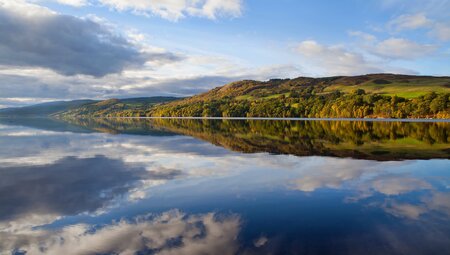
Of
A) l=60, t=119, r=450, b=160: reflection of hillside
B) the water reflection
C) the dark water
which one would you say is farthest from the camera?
l=60, t=119, r=450, b=160: reflection of hillside

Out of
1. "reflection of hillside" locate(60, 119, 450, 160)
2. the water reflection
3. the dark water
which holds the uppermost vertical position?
the water reflection

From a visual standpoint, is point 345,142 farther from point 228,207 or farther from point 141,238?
point 141,238

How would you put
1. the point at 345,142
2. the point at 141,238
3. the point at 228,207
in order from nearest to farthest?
the point at 141,238
the point at 228,207
the point at 345,142

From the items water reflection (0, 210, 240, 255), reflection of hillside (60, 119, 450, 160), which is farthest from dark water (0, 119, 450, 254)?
reflection of hillside (60, 119, 450, 160)

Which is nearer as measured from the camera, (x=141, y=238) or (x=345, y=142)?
(x=141, y=238)

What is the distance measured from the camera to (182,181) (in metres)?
23.4

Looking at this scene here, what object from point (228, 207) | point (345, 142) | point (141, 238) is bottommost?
point (345, 142)

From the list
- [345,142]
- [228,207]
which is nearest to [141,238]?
[228,207]

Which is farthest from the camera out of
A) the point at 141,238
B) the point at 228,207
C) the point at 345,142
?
the point at 345,142

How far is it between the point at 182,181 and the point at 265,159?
1250 centimetres

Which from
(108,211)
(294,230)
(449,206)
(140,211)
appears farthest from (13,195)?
(449,206)

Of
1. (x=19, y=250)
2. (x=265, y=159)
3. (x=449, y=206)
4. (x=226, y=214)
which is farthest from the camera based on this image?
(x=265, y=159)

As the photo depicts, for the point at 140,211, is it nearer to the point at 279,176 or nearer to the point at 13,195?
the point at 13,195

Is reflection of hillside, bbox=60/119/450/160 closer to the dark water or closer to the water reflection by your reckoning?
the dark water
